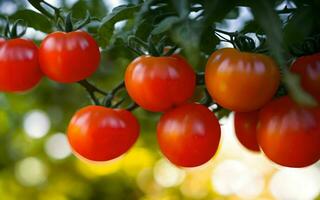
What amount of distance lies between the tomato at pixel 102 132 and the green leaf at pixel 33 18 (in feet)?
0.50

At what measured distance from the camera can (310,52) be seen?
0.59 m

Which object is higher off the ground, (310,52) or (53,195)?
(310,52)

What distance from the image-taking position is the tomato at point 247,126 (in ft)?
2.11

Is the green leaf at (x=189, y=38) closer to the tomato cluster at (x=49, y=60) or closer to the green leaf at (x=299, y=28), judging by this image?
the green leaf at (x=299, y=28)

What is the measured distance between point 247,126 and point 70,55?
0.75 feet

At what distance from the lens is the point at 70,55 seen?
67cm

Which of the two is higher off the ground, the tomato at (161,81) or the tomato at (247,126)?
the tomato at (161,81)

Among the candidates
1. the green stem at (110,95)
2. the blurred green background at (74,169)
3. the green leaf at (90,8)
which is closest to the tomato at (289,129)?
the green stem at (110,95)

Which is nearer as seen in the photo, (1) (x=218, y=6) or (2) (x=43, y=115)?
(1) (x=218, y=6)

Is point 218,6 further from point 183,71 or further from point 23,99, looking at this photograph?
point 23,99

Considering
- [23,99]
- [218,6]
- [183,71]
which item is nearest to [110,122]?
[183,71]

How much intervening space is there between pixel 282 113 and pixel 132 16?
0.21m

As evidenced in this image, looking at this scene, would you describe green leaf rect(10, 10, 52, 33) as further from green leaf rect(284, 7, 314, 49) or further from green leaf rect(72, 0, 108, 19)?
green leaf rect(284, 7, 314, 49)

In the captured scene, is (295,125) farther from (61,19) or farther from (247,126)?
(61,19)
